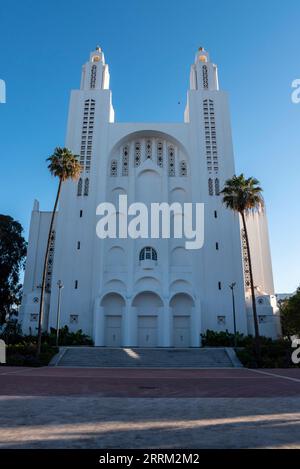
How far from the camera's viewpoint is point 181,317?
3822 centimetres

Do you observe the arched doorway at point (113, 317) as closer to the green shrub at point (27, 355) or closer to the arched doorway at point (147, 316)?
the arched doorway at point (147, 316)

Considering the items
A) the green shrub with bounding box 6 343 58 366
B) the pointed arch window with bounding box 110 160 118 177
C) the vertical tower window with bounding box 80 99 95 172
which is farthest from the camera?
the pointed arch window with bounding box 110 160 118 177

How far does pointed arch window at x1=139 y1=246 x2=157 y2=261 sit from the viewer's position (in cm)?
3966

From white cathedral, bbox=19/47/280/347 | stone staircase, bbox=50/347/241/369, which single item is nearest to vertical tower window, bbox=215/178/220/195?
white cathedral, bbox=19/47/280/347

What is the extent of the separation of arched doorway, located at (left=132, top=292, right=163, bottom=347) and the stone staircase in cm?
742

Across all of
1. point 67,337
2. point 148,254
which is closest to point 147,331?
point 148,254

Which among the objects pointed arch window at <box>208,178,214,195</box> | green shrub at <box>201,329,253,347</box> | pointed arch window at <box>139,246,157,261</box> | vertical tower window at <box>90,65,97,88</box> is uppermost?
vertical tower window at <box>90,65,97,88</box>

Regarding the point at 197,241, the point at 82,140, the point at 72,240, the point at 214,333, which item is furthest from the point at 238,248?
the point at 82,140

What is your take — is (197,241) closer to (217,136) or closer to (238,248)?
(238,248)

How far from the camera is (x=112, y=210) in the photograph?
4062cm

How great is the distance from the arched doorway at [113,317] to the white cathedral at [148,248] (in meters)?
0.10

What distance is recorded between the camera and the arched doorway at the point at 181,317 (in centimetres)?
3781

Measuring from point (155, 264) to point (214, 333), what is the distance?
9135 millimetres

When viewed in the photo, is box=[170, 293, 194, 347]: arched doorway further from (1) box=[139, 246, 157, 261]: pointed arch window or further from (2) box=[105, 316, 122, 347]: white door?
(2) box=[105, 316, 122, 347]: white door
